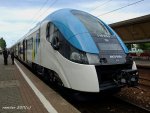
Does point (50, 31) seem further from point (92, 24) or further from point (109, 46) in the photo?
point (109, 46)

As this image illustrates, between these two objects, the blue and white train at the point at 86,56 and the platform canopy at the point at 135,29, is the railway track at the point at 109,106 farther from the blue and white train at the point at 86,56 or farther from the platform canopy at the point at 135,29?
the platform canopy at the point at 135,29

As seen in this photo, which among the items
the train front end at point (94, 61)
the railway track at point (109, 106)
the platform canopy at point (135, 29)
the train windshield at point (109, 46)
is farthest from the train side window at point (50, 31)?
the platform canopy at point (135, 29)

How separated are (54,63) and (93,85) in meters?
2.13

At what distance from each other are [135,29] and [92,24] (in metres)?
13.4

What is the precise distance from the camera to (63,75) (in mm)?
8391

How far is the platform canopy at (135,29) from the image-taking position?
2004cm

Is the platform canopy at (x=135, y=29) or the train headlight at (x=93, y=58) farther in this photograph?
the platform canopy at (x=135, y=29)

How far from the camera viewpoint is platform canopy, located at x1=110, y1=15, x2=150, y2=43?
2004cm

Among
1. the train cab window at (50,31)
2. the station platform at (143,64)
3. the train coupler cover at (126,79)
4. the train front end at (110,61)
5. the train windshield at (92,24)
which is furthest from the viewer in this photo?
the station platform at (143,64)

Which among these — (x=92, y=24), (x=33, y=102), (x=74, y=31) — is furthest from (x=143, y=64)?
(x=33, y=102)

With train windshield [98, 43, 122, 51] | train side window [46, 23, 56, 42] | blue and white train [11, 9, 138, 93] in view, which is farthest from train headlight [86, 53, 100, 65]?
train side window [46, 23, 56, 42]

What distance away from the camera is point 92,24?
9.25 m

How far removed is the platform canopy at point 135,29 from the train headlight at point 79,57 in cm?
1130

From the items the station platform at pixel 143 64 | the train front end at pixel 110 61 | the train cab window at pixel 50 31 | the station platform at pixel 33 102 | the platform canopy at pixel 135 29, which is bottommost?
the station platform at pixel 33 102
